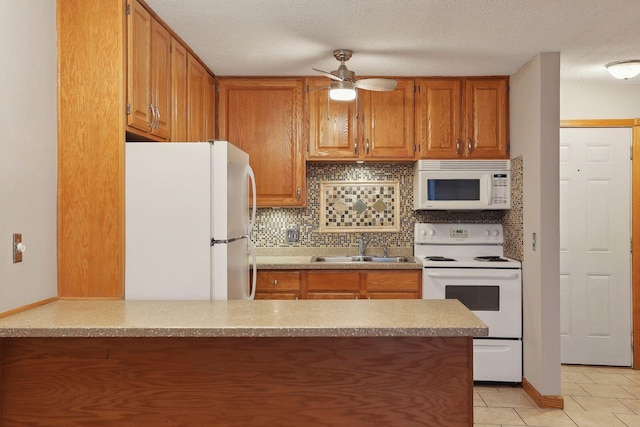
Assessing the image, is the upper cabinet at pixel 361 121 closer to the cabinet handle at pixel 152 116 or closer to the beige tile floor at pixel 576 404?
the cabinet handle at pixel 152 116

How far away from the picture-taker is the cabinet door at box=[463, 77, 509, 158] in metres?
3.96

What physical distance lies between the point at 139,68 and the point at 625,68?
10.7 ft

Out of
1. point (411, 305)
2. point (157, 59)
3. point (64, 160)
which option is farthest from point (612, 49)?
point (64, 160)

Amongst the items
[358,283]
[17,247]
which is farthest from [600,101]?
[17,247]

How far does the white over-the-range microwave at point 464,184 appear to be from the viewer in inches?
156

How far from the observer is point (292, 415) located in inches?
75.7

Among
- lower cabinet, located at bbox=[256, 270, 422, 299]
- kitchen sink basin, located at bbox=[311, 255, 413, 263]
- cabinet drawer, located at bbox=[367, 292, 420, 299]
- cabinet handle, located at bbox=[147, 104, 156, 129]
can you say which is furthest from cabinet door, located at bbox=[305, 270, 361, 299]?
cabinet handle, located at bbox=[147, 104, 156, 129]

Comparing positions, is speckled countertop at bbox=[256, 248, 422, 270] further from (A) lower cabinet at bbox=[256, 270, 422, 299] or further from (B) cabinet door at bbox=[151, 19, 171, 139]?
(B) cabinet door at bbox=[151, 19, 171, 139]

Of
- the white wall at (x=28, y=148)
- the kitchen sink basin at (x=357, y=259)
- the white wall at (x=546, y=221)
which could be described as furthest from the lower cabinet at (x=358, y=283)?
the white wall at (x=28, y=148)

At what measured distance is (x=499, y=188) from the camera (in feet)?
13.0

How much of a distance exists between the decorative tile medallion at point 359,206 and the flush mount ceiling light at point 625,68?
1.75 meters

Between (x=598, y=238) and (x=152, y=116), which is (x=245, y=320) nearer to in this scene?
(x=152, y=116)

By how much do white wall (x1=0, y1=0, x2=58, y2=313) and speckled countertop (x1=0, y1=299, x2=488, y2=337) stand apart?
0.48ft

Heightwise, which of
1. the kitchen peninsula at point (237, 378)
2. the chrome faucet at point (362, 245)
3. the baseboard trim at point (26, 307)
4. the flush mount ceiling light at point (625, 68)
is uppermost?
the flush mount ceiling light at point (625, 68)
